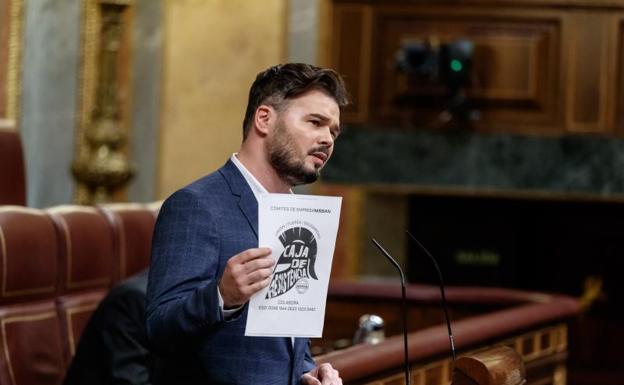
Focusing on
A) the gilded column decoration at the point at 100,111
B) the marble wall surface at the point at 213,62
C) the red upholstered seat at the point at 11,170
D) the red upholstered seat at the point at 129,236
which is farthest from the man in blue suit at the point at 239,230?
the marble wall surface at the point at 213,62

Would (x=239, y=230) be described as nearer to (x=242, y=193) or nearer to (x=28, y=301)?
Result: (x=242, y=193)

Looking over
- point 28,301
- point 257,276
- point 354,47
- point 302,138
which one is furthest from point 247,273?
point 354,47

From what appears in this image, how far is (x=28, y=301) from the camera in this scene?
410 centimetres

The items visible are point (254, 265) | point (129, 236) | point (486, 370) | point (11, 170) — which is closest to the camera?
point (254, 265)

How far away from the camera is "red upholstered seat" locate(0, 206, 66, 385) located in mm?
3922

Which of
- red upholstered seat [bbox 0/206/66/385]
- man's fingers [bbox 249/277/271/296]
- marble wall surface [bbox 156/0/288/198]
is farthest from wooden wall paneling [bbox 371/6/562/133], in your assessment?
man's fingers [bbox 249/277/271/296]

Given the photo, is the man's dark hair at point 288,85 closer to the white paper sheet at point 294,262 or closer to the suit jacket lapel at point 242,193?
the suit jacket lapel at point 242,193

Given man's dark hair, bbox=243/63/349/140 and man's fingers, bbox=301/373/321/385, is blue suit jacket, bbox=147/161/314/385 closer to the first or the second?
man's fingers, bbox=301/373/321/385

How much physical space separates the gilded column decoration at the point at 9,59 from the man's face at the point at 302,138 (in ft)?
12.5

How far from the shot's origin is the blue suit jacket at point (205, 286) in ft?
7.47

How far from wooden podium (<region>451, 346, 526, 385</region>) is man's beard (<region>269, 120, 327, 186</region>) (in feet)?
1.42

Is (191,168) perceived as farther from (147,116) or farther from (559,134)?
(559,134)

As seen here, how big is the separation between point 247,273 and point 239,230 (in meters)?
0.22

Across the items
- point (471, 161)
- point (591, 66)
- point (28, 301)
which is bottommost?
point (28, 301)
